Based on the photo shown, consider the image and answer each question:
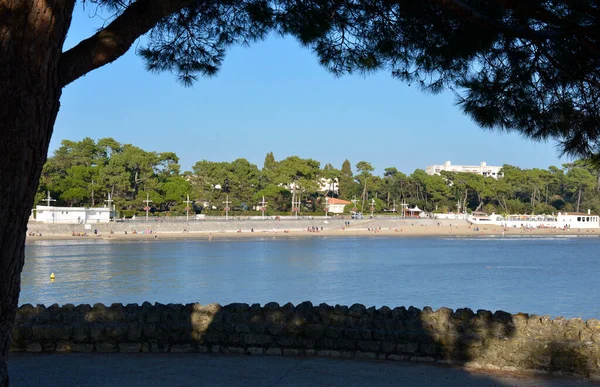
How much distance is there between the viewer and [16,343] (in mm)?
6395

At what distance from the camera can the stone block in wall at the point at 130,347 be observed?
639cm

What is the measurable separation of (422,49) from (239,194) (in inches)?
2911

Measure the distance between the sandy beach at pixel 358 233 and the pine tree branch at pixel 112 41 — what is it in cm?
5077

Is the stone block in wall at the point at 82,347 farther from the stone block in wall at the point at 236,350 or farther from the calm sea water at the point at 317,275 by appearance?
the calm sea water at the point at 317,275

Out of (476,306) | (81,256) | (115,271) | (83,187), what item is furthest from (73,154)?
(476,306)

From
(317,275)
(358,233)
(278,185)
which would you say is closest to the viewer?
(317,275)

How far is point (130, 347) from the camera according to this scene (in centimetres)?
640

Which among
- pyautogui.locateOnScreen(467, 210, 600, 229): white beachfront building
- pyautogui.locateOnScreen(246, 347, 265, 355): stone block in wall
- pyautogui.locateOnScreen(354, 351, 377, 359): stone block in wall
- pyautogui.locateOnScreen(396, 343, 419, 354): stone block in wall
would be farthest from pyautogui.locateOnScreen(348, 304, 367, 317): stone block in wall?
pyautogui.locateOnScreen(467, 210, 600, 229): white beachfront building

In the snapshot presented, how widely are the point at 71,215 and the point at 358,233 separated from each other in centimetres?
2793

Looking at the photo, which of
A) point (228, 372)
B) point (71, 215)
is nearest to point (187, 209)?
point (71, 215)

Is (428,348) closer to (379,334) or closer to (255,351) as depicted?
(379,334)

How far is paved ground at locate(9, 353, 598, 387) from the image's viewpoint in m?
5.38

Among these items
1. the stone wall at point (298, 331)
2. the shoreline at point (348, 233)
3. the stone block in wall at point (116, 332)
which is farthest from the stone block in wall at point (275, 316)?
the shoreline at point (348, 233)

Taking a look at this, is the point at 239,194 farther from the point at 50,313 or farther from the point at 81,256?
the point at 50,313
